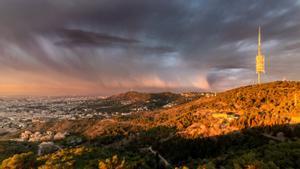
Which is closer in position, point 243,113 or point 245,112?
point 245,112

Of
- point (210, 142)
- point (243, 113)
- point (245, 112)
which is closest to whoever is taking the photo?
point (210, 142)

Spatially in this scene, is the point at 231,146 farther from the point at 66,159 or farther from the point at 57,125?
the point at 57,125

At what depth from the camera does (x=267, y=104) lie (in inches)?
4186

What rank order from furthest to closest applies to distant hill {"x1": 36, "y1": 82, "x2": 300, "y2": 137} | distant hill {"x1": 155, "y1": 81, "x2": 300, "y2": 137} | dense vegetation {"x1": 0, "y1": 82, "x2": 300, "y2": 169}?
distant hill {"x1": 36, "y1": 82, "x2": 300, "y2": 137} → distant hill {"x1": 155, "y1": 81, "x2": 300, "y2": 137} → dense vegetation {"x1": 0, "y1": 82, "x2": 300, "y2": 169}

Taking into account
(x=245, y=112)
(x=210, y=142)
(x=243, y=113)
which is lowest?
(x=210, y=142)

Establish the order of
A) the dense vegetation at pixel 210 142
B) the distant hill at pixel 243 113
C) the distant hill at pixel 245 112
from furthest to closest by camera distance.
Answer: the distant hill at pixel 243 113 → the distant hill at pixel 245 112 → the dense vegetation at pixel 210 142

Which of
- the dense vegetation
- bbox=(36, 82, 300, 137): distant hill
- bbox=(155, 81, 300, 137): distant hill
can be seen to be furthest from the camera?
bbox=(36, 82, 300, 137): distant hill

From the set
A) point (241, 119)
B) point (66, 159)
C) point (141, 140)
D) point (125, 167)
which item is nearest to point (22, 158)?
point (66, 159)

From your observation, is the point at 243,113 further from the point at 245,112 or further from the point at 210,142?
the point at 210,142

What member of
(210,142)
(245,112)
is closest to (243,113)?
(245,112)

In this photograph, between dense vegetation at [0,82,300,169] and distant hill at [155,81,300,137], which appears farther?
distant hill at [155,81,300,137]

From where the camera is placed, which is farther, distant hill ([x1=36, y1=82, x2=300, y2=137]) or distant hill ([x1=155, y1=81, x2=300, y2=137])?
distant hill ([x1=36, y1=82, x2=300, y2=137])

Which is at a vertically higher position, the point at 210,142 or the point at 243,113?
the point at 243,113

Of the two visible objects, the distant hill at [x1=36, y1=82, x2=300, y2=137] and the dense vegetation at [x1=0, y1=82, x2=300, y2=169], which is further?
the distant hill at [x1=36, y1=82, x2=300, y2=137]
